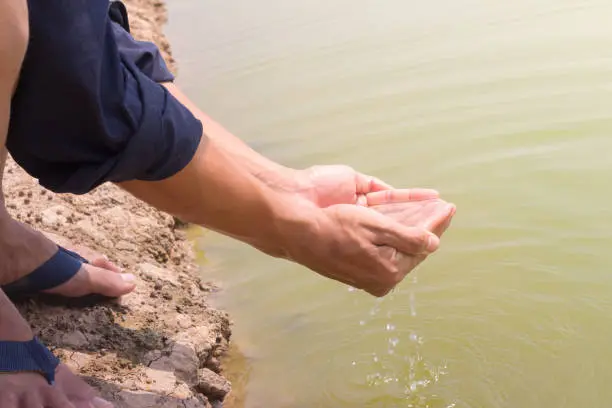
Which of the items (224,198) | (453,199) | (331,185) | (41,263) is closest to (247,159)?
(224,198)

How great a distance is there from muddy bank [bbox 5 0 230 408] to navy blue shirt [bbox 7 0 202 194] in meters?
0.62

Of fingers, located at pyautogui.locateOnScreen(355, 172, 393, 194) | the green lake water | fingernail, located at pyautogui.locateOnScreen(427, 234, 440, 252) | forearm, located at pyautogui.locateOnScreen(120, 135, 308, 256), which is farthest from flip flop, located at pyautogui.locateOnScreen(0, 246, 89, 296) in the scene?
fingernail, located at pyautogui.locateOnScreen(427, 234, 440, 252)

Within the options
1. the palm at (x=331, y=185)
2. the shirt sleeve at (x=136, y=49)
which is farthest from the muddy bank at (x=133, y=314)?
the shirt sleeve at (x=136, y=49)

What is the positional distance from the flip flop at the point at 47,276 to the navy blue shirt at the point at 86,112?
531mm

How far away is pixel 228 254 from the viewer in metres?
3.23

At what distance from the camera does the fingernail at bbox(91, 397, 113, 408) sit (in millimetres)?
A: 1708

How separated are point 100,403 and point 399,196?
93 centimetres

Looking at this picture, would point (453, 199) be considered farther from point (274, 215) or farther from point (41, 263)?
point (41, 263)

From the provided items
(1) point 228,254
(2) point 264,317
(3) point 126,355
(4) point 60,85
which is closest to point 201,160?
(4) point 60,85

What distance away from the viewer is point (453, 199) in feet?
10.3

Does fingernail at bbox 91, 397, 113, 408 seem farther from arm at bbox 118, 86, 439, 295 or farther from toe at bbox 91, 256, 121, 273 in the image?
toe at bbox 91, 256, 121, 273

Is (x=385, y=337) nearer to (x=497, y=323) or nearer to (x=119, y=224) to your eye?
(x=497, y=323)

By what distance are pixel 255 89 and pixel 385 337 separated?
304 centimetres

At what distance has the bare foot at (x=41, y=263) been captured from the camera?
193 cm
